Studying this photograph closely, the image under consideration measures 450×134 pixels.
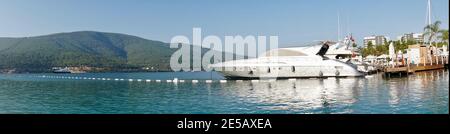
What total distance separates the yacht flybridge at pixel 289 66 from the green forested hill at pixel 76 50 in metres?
13.1

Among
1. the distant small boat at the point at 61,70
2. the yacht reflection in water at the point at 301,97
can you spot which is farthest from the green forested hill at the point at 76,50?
the yacht reflection in water at the point at 301,97

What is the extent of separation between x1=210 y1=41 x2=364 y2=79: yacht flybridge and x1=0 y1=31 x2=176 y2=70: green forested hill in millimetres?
13141

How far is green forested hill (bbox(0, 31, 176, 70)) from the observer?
2141 inches

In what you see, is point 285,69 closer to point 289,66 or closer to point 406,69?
point 289,66

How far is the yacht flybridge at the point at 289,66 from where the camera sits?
28.2m

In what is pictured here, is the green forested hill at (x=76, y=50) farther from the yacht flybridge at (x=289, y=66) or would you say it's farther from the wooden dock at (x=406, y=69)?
the wooden dock at (x=406, y=69)

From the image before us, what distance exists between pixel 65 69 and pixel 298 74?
4829cm

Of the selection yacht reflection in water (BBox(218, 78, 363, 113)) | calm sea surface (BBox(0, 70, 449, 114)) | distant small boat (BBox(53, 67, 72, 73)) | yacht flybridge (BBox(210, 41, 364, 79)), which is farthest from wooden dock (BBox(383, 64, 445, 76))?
distant small boat (BBox(53, 67, 72, 73))

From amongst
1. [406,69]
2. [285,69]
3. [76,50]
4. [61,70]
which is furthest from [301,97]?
[76,50]

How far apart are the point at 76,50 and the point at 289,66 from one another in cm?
6053

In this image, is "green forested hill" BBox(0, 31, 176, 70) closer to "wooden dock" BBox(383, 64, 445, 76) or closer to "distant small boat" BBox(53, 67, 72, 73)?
"distant small boat" BBox(53, 67, 72, 73)

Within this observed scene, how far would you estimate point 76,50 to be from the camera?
78688 millimetres
